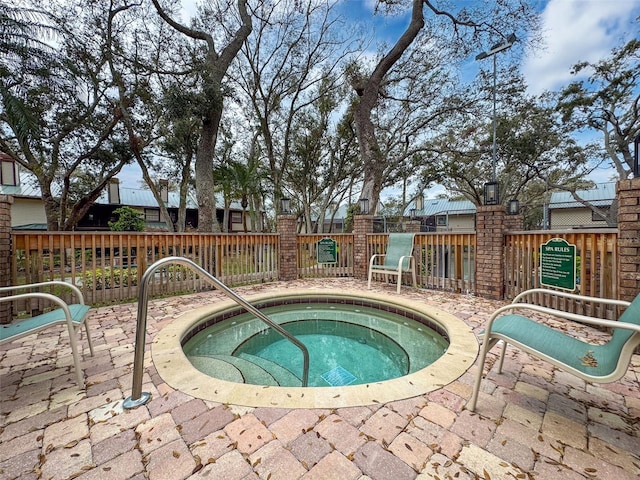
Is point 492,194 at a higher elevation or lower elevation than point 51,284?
higher

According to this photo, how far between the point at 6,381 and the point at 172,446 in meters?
1.70

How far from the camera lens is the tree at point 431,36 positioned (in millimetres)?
8586

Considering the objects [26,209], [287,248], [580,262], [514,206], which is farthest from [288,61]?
[26,209]

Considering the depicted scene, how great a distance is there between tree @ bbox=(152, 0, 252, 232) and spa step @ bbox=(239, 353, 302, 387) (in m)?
5.89

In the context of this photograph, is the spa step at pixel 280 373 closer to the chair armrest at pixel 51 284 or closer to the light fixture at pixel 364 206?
the chair armrest at pixel 51 284

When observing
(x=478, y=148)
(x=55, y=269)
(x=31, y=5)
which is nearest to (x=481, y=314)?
(x=55, y=269)

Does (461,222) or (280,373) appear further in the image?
(461,222)

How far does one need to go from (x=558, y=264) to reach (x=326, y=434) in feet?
12.2

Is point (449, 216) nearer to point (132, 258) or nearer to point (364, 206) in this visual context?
point (364, 206)

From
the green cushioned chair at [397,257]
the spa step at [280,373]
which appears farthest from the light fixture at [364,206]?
the spa step at [280,373]

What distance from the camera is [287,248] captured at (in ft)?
20.3

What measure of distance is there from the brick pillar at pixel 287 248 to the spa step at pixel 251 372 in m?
3.45

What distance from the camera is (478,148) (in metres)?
12.5

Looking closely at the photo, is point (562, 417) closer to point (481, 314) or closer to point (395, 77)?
point (481, 314)
